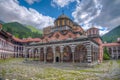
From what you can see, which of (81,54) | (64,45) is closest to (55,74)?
(64,45)

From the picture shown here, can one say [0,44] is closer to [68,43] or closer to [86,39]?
[68,43]

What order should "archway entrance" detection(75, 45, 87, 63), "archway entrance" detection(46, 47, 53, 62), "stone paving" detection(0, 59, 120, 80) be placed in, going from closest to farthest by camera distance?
"stone paving" detection(0, 59, 120, 80) → "archway entrance" detection(75, 45, 87, 63) → "archway entrance" detection(46, 47, 53, 62)

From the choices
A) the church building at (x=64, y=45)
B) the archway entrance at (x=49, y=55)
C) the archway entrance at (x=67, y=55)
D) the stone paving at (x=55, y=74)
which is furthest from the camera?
the archway entrance at (x=49, y=55)

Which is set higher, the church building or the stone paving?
the church building

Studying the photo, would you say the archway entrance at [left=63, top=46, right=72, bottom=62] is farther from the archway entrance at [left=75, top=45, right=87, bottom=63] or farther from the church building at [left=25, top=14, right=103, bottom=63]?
the archway entrance at [left=75, top=45, right=87, bottom=63]

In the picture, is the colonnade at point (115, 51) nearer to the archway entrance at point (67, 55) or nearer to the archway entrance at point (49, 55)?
the archway entrance at point (67, 55)

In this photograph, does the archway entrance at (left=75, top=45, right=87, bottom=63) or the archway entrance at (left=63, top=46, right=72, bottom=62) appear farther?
the archway entrance at (left=63, top=46, right=72, bottom=62)

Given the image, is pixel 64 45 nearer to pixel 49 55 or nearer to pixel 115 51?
pixel 49 55

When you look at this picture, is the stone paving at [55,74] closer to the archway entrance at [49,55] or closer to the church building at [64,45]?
the church building at [64,45]

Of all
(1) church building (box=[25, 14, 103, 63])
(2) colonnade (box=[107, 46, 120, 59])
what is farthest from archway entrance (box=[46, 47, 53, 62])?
(2) colonnade (box=[107, 46, 120, 59])

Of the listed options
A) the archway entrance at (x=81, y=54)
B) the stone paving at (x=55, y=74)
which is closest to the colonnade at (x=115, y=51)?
the archway entrance at (x=81, y=54)

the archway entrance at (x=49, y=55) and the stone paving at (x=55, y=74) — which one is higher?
the archway entrance at (x=49, y=55)

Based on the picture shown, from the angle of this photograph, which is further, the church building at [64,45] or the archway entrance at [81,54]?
the archway entrance at [81,54]

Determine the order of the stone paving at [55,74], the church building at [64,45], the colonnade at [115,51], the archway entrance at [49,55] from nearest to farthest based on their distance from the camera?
the stone paving at [55,74]
the church building at [64,45]
the archway entrance at [49,55]
the colonnade at [115,51]
